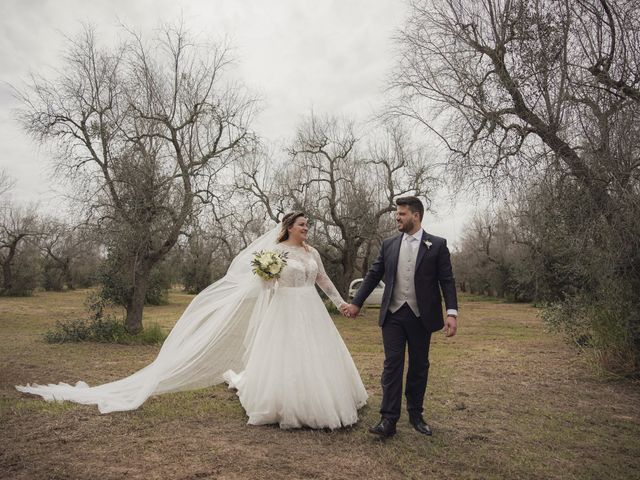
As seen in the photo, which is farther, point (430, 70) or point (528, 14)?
point (430, 70)

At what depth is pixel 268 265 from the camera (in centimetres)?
497

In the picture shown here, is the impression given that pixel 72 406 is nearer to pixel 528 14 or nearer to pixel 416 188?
pixel 528 14

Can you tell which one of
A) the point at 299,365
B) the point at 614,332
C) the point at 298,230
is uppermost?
the point at 298,230

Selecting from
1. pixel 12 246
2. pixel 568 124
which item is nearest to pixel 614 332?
pixel 568 124

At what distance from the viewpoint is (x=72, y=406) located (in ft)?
16.8

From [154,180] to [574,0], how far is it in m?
9.85

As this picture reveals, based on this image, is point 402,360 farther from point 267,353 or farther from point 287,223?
point 287,223

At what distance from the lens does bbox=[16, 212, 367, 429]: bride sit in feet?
15.0

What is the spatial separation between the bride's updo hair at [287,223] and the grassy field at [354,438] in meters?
2.11

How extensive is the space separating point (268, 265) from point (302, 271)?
0.43 m

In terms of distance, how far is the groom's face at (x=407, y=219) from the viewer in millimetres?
4562

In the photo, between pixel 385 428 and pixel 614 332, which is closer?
pixel 385 428

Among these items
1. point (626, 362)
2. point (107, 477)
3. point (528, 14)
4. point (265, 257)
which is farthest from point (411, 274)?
point (528, 14)

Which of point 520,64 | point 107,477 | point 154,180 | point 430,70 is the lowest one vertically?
point 107,477
